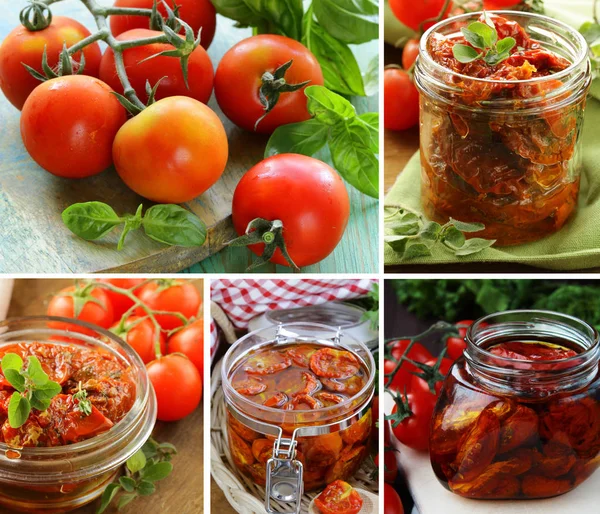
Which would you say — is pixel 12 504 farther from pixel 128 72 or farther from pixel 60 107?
pixel 128 72

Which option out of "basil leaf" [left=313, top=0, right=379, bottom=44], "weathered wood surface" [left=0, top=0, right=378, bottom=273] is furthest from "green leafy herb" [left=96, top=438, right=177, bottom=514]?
"basil leaf" [left=313, top=0, right=379, bottom=44]

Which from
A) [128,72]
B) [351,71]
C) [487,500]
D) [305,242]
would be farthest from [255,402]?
[351,71]

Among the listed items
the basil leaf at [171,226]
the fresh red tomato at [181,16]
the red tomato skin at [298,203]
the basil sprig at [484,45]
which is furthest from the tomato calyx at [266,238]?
the fresh red tomato at [181,16]

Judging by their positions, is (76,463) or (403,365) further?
(403,365)

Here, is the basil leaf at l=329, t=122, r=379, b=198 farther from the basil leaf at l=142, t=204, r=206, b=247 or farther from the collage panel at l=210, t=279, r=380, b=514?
the basil leaf at l=142, t=204, r=206, b=247

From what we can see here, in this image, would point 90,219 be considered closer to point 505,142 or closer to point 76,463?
point 76,463

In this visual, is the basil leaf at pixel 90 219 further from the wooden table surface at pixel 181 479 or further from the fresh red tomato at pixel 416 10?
the fresh red tomato at pixel 416 10

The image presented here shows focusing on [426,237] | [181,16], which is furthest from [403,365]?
[181,16]
